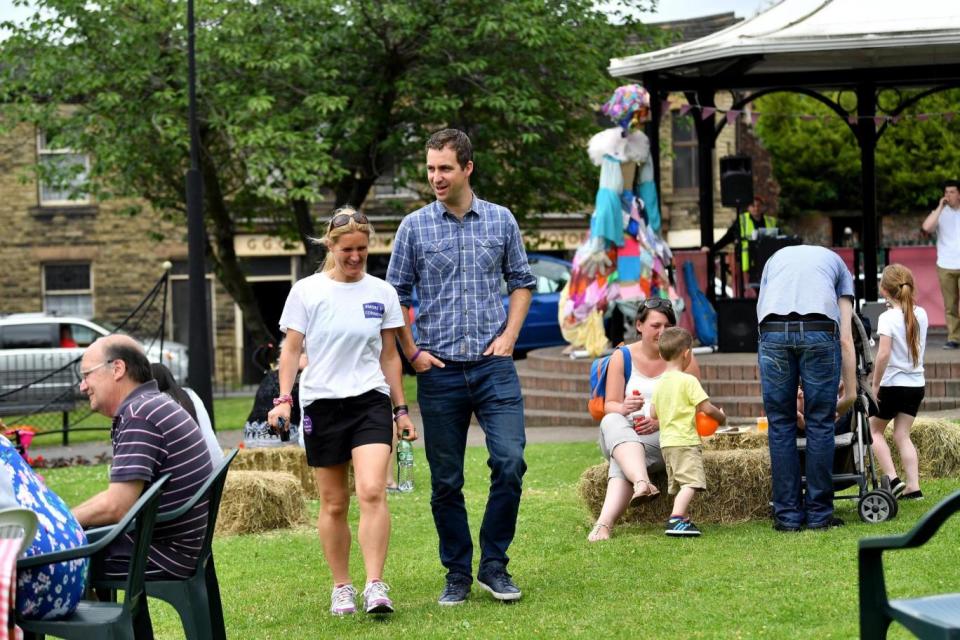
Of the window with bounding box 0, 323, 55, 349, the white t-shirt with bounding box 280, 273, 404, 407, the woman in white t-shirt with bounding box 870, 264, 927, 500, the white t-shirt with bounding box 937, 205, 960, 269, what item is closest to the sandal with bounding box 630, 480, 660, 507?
the woman in white t-shirt with bounding box 870, 264, 927, 500

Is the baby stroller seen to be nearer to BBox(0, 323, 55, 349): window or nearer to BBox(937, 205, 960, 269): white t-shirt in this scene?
BBox(937, 205, 960, 269): white t-shirt

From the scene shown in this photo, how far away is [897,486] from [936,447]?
1168 millimetres

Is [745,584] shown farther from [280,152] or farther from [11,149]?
[11,149]

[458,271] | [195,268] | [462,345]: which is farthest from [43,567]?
[195,268]

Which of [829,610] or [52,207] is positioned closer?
[829,610]

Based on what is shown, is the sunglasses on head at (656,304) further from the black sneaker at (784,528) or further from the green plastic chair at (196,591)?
the green plastic chair at (196,591)

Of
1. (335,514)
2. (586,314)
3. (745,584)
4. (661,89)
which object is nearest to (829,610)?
(745,584)

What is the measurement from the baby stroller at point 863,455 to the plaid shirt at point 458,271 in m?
2.59

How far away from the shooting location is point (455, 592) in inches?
295

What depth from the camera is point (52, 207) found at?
36.5 m

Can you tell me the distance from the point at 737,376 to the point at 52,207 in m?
24.0

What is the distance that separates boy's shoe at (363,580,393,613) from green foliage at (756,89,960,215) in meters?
39.4

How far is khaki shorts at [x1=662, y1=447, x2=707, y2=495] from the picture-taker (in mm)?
9070

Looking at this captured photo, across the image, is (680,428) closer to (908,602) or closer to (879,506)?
(879,506)
